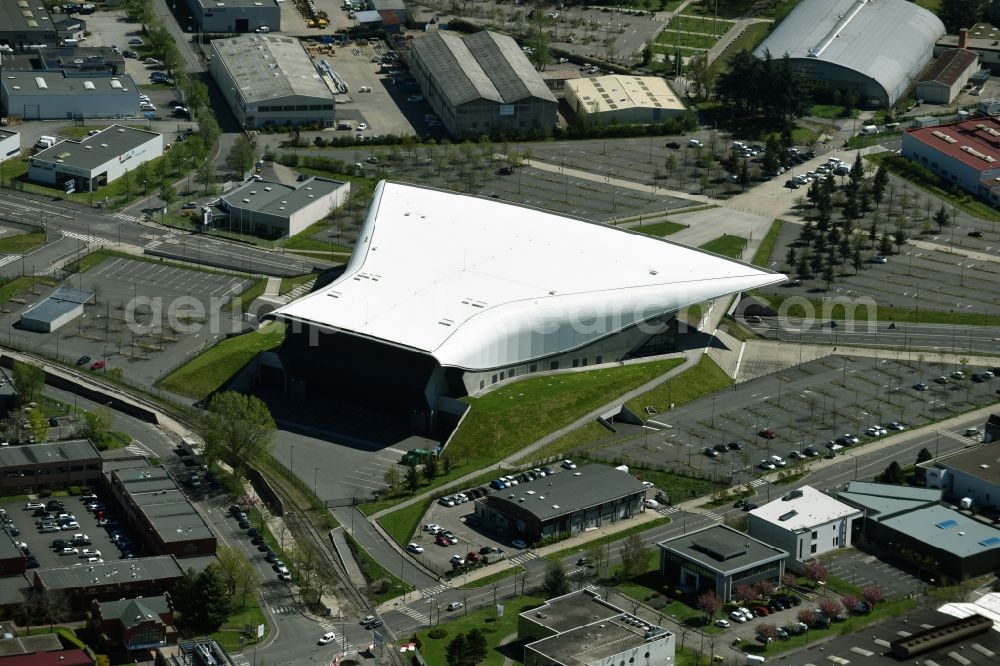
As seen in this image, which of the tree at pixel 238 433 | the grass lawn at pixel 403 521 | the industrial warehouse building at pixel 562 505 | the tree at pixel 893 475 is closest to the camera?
the grass lawn at pixel 403 521

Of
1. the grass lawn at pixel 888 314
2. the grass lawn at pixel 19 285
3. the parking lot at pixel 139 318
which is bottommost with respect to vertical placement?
the grass lawn at pixel 888 314

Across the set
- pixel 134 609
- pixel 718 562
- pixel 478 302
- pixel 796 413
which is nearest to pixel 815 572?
pixel 718 562

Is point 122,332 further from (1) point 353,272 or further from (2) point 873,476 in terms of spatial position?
(2) point 873,476

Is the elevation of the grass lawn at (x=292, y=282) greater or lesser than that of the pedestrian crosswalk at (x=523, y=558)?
greater

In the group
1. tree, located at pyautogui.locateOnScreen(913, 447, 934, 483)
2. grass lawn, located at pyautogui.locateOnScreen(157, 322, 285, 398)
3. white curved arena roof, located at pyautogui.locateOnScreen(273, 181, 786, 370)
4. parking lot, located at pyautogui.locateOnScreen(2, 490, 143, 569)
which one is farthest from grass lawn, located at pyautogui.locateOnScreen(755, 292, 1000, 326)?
parking lot, located at pyautogui.locateOnScreen(2, 490, 143, 569)

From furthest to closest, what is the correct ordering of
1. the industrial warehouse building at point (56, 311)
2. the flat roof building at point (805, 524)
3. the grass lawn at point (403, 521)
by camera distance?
the industrial warehouse building at point (56, 311)
the grass lawn at point (403, 521)
the flat roof building at point (805, 524)

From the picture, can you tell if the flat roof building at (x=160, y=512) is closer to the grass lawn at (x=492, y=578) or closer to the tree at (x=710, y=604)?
the grass lawn at (x=492, y=578)

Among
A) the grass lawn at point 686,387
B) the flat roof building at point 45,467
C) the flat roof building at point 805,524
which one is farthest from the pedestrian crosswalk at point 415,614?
the grass lawn at point 686,387

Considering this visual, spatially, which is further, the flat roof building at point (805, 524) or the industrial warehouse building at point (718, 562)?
the flat roof building at point (805, 524)
